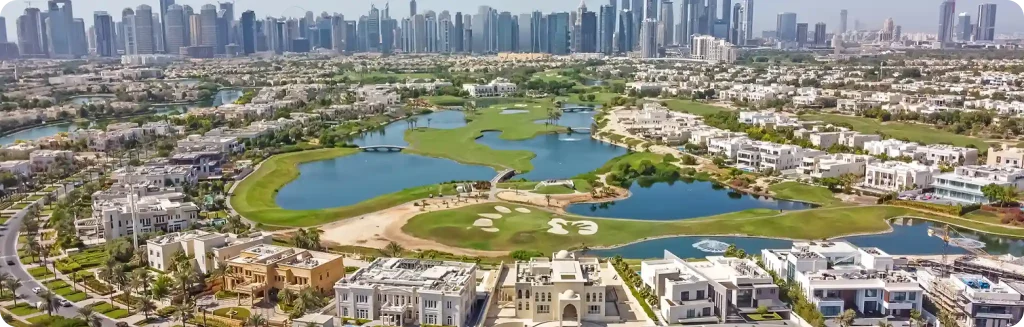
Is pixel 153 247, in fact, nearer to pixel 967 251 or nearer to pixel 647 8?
pixel 967 251

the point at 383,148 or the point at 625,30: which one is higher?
the point at 625,30

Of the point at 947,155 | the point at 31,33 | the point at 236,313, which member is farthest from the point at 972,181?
the point at 31,33

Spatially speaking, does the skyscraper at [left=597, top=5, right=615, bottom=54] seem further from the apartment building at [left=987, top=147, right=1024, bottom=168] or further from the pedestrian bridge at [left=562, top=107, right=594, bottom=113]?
the apartment building at [left=987, top=147, right=1024, bottom=168]

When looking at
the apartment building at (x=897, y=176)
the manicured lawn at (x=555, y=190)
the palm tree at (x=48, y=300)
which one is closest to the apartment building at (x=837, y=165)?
the apartment building at (x=897, y=176)

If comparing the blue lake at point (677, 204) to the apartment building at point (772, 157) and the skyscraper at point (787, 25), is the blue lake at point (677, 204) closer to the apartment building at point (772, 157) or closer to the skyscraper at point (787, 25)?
the apartment building at point (772, 157)

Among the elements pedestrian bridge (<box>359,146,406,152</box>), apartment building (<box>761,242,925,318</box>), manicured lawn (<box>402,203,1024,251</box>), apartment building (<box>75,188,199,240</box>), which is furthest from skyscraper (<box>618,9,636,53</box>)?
apartment building (<box>761,242,925,318</box>)

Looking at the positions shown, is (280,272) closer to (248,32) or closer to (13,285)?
(13,285)

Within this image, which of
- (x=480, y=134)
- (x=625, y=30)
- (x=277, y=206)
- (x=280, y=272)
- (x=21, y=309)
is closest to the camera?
(x=21, y=309)
